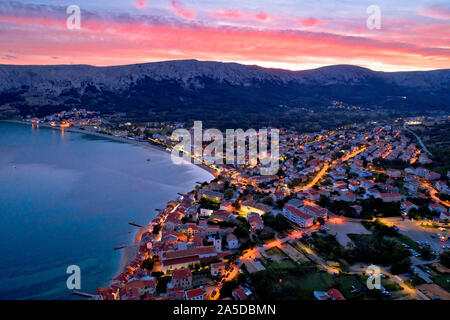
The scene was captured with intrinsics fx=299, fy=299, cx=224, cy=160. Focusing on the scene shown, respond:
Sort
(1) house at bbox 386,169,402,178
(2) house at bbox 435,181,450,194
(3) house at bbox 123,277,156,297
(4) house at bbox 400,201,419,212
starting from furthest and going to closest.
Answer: (1) house at bbox 386,169,402,178
(2) house at bbox 435,181,450,194
(4) house at bbox 400,201,419,212
(3) house at bbox 123,277,156,297

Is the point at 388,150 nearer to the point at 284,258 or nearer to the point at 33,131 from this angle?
the point at 284,258

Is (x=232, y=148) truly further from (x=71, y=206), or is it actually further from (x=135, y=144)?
(x=71, y=206)

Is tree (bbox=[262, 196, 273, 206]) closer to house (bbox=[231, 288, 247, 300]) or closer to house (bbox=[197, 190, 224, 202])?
house (bbox=[197, 190, 224, 202])

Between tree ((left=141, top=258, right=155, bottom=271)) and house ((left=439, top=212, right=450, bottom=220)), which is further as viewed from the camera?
house ((left=439, top=212, right=450, bottom=220))

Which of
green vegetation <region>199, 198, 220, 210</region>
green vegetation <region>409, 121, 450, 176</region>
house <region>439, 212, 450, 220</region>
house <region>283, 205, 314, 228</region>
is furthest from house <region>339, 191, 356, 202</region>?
green vegetation <region>409, 121, 450, 176</region>

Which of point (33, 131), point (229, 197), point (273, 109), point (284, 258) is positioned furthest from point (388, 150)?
point (33, 131)

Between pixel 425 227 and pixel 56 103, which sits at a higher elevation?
pixel 56 103

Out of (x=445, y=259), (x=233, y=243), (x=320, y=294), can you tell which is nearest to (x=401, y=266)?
(x=445, y=259)
